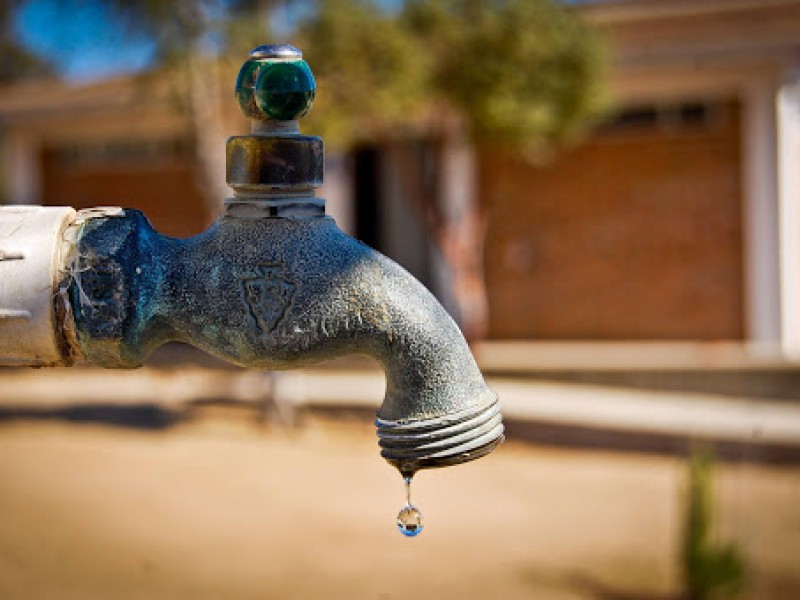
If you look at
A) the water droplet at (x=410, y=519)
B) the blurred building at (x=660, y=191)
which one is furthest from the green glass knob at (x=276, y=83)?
the blurred building at (x=660, y=191)

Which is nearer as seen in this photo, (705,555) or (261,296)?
(261,296)

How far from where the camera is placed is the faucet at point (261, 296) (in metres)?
1.42

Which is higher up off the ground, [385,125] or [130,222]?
[385,125]

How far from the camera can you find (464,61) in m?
8.20

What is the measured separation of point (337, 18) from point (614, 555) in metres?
4.58

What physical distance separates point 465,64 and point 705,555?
464 cm

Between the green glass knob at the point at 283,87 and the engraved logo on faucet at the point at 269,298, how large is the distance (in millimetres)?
251

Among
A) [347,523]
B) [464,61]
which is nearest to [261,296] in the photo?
[347,523]

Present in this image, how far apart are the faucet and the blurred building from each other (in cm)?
719

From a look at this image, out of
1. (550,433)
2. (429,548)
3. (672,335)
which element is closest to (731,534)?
(429,548)

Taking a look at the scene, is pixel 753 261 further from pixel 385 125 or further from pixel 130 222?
pixel 130 222

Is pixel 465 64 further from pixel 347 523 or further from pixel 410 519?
pixel 410 519

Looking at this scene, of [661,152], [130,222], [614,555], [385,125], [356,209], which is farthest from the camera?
[356,209]

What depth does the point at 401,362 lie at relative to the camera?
59.3 inches
